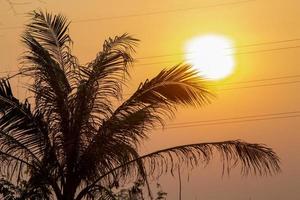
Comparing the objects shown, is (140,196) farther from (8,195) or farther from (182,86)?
(182,86)

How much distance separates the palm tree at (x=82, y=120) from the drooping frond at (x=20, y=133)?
2 centimetres

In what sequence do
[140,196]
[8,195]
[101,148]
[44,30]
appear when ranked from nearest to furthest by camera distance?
[101,148]
[44,30]
[8,195]
[140,196]

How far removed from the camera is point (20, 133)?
28.6ft

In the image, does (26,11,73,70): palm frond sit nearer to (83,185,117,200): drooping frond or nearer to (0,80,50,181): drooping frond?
A: (0,80,50,181): drooping frond

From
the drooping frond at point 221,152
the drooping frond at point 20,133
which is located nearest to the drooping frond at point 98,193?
the drooping frond at point 221,152

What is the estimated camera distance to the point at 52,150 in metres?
8.57

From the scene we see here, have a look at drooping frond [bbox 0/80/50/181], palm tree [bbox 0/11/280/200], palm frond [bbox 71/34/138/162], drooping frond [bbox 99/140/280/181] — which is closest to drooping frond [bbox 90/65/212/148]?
palm tree [bbox 0/11/280/200]

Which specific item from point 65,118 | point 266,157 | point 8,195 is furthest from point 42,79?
point 266,157

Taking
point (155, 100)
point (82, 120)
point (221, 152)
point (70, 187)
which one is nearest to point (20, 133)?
point (82, 120)

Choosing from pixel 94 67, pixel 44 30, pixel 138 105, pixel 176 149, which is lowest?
pixel 176 149

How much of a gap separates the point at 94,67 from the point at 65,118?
36.9 inches

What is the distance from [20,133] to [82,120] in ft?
3.48

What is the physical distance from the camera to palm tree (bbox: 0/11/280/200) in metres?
8.46

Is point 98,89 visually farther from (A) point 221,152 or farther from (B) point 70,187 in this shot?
(A) point 221,152
